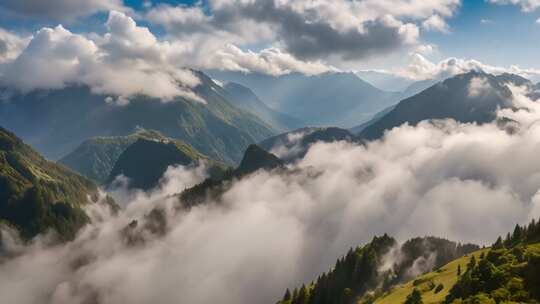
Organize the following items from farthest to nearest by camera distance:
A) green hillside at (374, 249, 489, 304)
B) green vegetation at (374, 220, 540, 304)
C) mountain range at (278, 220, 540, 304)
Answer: green hillside at (374, 249, 489, 304) < mountain range at (278, 220, 540, 304) < green vegetation at (374, 220, 540, 304)

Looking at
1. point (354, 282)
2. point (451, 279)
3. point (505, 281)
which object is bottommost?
point (354, 282)

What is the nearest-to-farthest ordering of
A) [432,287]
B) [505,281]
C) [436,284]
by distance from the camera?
[505,281], [432,287], [436,284]

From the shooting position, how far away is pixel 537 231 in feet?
407

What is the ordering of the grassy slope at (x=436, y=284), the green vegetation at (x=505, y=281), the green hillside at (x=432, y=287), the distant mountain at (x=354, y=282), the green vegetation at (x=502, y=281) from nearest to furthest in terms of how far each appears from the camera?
1. the green vegetation at (x=505, y=281)
2. the green vegetation at (x=502, y=281)
3. the grassy slope at (x=436, y=284)
4. the green hillside at (x=432, y=287)
5. the distant mountain at (x=354, y=282)

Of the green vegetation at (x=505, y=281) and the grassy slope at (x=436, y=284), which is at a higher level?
the green vegetation at (x=505, y=281)

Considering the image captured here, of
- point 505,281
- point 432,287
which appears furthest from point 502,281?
point 432,287

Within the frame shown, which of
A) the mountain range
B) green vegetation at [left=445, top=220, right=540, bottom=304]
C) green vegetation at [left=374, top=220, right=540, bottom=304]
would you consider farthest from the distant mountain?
green vegetation at [left=445, top=220, right=540, bottom=304]

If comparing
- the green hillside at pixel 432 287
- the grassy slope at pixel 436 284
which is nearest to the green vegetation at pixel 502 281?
the grassy slope at pixel 436 284

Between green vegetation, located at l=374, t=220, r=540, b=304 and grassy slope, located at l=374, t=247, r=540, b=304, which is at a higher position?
green vegetation, located at l=374, t=220, r=540, b=304

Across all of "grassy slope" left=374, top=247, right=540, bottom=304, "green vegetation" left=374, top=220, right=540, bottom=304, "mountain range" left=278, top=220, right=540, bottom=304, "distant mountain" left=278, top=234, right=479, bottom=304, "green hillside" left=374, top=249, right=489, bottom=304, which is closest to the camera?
"green vegetation" left=374, top=220, right=540, bottom=304

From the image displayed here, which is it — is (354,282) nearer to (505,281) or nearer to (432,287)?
(432,287)

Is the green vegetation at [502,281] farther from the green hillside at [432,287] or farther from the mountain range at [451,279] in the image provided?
the green hillside at [432,287]

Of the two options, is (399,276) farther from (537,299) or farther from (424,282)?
(537,299)

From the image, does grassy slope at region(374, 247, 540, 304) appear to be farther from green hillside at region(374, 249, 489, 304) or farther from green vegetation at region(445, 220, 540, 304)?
green vegetation at region(445, 220, 540, 304)
